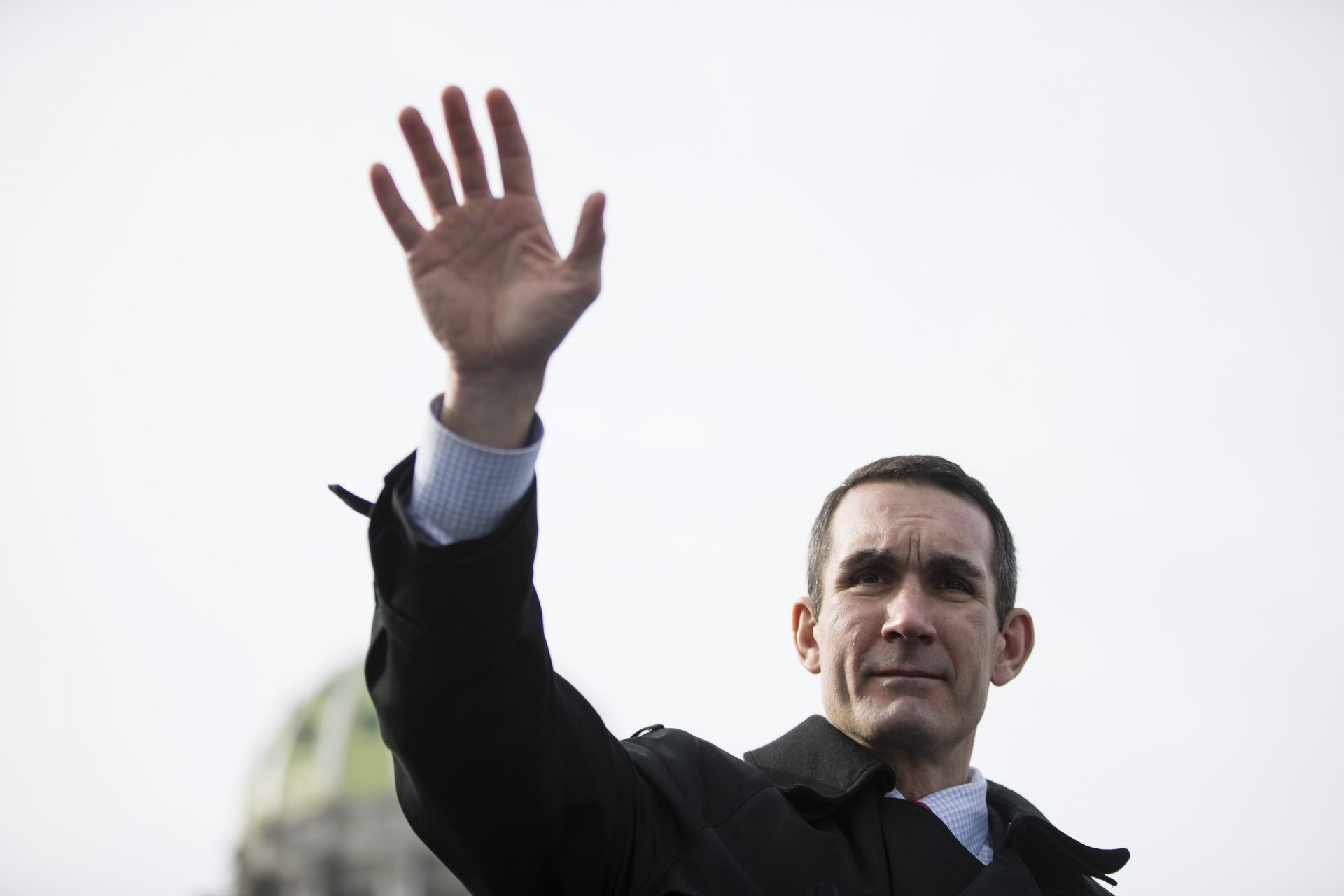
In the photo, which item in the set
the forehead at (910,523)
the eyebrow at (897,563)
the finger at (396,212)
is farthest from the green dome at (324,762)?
the finger at (396,212)

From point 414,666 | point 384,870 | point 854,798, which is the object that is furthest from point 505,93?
point 384,870

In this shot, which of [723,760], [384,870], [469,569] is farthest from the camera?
[384,870]

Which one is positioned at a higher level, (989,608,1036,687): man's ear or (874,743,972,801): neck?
(989,608,1036,687): man's ear

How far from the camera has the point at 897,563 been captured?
607 cm

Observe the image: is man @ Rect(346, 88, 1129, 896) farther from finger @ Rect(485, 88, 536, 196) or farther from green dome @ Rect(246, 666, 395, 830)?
green dome @ Rect(246, 666, 395, 830)

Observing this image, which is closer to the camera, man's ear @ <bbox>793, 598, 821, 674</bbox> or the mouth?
the mouth

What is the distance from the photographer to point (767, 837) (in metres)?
5.10

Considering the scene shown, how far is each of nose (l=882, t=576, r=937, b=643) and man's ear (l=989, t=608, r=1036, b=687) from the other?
69 centimetres

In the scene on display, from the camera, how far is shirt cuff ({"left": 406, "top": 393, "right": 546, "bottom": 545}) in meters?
4.18

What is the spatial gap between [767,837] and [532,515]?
1.57 metres

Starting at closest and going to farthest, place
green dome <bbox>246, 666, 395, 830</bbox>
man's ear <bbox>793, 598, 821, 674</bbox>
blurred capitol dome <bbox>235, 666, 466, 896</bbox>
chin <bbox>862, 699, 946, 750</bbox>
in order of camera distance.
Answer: chin <bbox>862, 699, 946, 750</bbox>, man's ear <bbox>793, 598, 821, 674</bbox>, blurred capitol dome <bbox>235, 666, 466, 896</bbox>, green dome <bbox>246, 666, 395, 830</bbox>

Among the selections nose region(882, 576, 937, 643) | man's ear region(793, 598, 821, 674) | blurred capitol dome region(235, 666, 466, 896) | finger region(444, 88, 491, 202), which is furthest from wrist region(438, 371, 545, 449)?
blurred capitol dome region(235, 666, 466, 896)

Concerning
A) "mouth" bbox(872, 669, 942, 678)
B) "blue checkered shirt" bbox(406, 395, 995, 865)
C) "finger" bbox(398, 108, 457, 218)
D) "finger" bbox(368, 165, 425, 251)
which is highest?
"finger" bbox(398, 108, 457, 218)

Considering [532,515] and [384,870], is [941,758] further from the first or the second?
[384,870]
